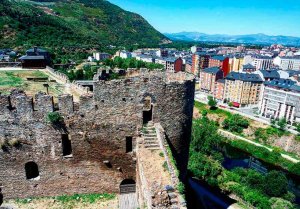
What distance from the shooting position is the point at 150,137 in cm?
1588

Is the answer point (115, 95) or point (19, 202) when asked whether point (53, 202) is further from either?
point (115, 95)

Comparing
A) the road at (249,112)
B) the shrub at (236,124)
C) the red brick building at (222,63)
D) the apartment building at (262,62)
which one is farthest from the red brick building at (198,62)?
the shrub at (236,124)

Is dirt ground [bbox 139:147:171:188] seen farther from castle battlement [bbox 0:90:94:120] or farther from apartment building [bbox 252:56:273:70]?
apartment building [bbox 252:56:273:70]

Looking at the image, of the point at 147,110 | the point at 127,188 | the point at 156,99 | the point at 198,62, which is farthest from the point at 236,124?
the point at 198,62

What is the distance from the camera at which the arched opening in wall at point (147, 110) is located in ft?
53.4

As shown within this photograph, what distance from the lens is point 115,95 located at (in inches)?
607

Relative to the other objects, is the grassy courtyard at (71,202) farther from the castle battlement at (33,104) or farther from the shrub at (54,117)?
the castle battlement at (33,104)

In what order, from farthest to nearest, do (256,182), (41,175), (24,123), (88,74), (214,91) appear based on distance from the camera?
(214,91) < (88,74) < (256,182) < (41,175) < (24,123)

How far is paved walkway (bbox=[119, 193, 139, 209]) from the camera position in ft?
53.3

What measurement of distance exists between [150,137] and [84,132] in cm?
389

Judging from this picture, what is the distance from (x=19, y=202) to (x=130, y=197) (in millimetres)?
6761

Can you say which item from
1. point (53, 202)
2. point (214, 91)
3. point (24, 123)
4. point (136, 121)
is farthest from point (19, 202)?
point (214, 91)

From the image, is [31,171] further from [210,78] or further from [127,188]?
[210,78]

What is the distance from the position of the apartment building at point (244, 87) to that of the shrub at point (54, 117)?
9858cm
